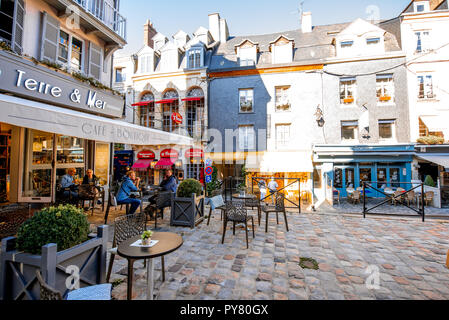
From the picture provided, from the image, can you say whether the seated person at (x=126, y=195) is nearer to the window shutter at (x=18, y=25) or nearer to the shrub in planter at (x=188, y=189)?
the shrub in planter at (x=188, y=189)

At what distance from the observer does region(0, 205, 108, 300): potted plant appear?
6.72 feet

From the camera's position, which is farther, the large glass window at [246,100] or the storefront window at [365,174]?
the large glass window at [246,100]

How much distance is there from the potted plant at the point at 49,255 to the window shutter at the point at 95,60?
8.10 m

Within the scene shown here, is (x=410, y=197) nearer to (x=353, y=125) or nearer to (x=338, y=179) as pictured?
(x=338, y=179)

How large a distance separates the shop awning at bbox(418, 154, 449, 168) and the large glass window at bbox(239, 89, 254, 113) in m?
9.92

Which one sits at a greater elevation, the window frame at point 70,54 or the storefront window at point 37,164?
the window frame at point 70,54

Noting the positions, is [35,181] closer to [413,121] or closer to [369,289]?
[369,289]

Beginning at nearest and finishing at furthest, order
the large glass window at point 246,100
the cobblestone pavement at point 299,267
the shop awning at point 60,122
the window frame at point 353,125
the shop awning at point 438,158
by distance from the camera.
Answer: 1. the shop awning at point 60,122
2. the cobblestone pavement at point 299,267
3. the shop awning at point 438,158
4. the window frame at point 353,125
5. the large glass window at point 246,100

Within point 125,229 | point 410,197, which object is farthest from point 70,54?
point 410,197

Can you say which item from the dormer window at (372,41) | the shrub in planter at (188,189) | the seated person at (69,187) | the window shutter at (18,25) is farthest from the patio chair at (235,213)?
the dormer window at (372,41)

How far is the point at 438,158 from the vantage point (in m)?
10.3

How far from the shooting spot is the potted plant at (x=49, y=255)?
2049 mm

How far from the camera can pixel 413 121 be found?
11.5m

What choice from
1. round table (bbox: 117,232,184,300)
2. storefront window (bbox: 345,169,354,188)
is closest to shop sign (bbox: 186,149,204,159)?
storefront window (bbox: 345,169,354,188)
